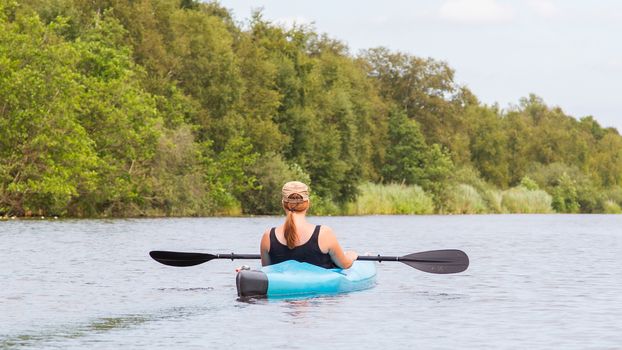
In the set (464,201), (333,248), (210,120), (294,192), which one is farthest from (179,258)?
(464,201)

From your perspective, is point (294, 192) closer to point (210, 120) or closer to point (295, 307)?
point (295, 307)

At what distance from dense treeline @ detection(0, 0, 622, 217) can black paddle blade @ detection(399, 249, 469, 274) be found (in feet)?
86.7

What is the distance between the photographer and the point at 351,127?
7750 centimetres

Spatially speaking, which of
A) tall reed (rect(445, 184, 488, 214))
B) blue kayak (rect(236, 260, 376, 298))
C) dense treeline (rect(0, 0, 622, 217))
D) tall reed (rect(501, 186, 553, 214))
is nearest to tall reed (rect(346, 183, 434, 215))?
dense treeline (rect(0, 0, 622, 217))

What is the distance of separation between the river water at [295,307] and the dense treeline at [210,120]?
17.2m

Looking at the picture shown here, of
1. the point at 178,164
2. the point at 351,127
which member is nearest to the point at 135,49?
the point at 178,164

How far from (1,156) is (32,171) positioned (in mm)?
1527

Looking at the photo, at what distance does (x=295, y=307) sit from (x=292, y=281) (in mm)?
947

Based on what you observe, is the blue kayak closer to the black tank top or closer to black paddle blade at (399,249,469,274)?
the black tank top

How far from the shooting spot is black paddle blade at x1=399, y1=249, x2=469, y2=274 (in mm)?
18906

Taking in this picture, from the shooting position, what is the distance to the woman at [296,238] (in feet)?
51.4

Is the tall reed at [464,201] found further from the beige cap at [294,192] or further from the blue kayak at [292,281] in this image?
the beige cap at [294,192]

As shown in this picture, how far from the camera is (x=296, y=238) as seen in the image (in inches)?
627

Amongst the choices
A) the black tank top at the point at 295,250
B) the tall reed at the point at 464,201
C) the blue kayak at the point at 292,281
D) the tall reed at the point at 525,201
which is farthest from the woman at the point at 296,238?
the tall reed at the point at 525,201
